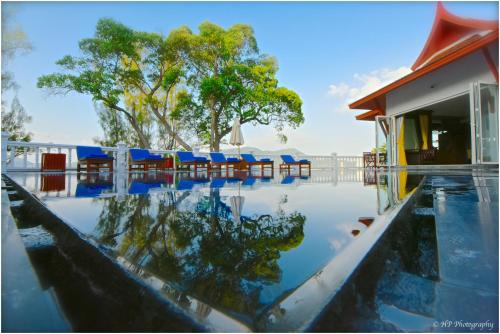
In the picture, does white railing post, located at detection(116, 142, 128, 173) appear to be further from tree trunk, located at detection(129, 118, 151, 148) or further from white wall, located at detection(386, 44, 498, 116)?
white wall, located at detection(386, 44, 498, 116)

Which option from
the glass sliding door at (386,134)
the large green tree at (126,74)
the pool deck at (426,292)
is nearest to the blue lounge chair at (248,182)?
the pool deck at (426,292)

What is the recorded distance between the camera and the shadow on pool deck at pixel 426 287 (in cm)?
54

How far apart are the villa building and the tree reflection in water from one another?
7.74 meters

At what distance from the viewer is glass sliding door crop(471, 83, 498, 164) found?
21.5 feet

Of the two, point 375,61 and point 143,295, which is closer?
point 143,295

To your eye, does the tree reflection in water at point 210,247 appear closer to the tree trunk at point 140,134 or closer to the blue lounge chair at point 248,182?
the blue lounge chair at point 248,182

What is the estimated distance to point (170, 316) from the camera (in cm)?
54

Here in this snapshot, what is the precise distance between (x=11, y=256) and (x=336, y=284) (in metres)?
1.00

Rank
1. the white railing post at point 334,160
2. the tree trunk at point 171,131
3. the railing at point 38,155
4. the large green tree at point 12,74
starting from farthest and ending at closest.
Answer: the tree trunk at point 171,131 < the white railing post at point 334,160 < the large green tree at point 12,74 < the railing at point 38,155

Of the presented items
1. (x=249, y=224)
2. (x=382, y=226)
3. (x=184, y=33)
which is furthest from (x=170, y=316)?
(x=184, y=33)

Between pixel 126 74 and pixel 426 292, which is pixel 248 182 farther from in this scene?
pixel 126 74

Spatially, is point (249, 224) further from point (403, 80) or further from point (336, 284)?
point (403, 80)

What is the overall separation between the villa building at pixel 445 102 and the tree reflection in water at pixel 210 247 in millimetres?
7738

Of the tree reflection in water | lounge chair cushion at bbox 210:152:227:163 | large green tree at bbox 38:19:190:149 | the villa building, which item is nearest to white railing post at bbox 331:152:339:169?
the villa building
